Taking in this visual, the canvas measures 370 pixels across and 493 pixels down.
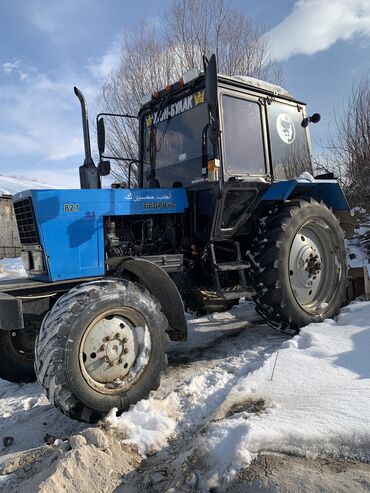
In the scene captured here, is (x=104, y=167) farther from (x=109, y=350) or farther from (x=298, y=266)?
(x=298, y=266)

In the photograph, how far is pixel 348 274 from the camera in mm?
5477

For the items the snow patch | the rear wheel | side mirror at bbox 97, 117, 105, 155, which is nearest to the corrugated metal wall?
side mirror at bbox 97, 117, 105, 155

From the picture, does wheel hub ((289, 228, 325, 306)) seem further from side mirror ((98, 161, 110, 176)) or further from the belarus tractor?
side mirror ((98, 161, 110, 176))

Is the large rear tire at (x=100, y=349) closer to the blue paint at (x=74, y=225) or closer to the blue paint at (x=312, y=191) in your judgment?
the blue paint at (x=74, y=225)

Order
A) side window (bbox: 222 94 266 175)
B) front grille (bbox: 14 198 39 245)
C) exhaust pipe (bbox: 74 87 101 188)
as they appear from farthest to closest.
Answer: side window (bbox: 222 94 266 175) < exhaust pipe (bbox: 74 87 101 188) < front grille (bbox: 14 198 39 245)

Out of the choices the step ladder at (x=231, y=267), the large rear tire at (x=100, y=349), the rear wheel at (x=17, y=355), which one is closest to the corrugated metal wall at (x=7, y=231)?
the rear wheel at (x=17, y=355)

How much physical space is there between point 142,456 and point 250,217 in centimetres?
292

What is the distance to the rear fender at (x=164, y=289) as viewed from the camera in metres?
3.67

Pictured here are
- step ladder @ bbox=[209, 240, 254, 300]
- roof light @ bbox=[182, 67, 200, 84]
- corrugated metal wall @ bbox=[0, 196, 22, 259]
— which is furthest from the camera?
corrugated metal wall @ bbox=[0, 196, 22, 259]

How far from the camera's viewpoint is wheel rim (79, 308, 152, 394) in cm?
306

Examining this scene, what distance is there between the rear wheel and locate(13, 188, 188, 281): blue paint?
0.79m

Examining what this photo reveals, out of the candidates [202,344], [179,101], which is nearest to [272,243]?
[202,344]

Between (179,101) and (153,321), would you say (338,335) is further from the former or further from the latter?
(179,101)

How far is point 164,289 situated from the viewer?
12.2 feet
